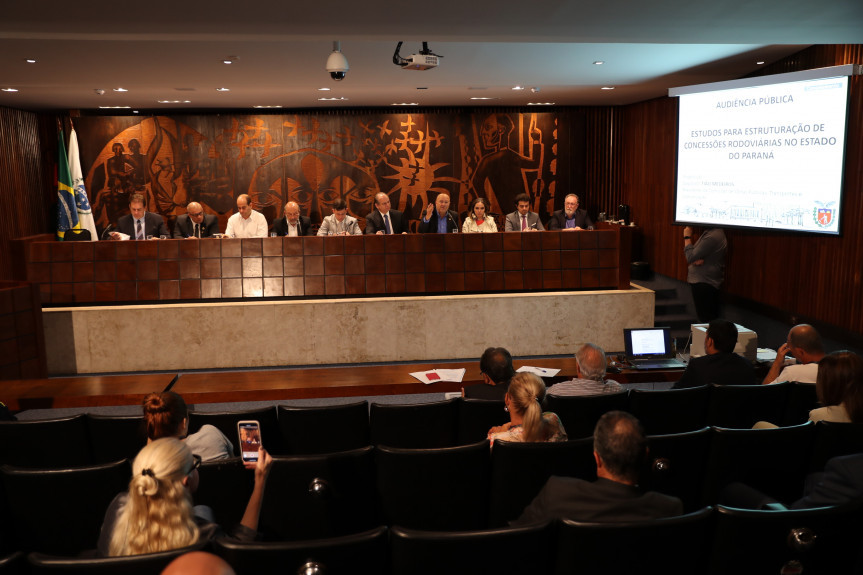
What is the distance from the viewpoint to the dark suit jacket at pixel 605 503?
2.11 metres

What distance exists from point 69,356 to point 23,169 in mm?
4596

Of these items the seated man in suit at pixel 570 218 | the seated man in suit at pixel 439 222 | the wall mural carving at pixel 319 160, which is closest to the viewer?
the seated man in suit at pixel 439 222

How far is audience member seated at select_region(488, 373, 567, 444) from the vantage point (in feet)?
9.29

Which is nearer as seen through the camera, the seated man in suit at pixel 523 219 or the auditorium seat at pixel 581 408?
the auditorium seat at pixel 581 408

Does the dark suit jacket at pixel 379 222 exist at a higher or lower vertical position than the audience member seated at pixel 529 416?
higher

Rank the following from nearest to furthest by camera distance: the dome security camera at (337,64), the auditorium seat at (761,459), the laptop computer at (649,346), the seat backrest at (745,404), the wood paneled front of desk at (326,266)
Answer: the auditorium seat at (761,459) < the seat backrest at (745,404) < the laptop computer at (649,346) < the dome security camera at (337,64) < the wood paneled front of desk at (326,266)

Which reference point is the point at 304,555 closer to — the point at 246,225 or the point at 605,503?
the point at 605,503

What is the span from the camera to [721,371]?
12.7 feet

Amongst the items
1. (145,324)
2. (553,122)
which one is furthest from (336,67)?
(553,122)

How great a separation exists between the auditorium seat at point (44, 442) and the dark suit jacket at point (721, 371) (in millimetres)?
3262

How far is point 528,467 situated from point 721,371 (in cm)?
170

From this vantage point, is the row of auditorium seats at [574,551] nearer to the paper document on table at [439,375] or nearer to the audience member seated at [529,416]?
the audience member seated at [529,416]

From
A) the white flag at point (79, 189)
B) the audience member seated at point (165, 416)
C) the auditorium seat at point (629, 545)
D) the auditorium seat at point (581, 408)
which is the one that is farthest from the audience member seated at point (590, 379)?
the white flag at point (79, 189)

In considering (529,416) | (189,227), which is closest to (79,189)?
(189,227)
